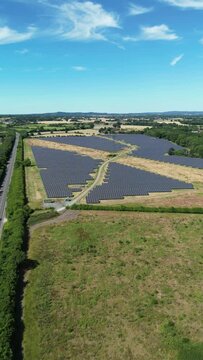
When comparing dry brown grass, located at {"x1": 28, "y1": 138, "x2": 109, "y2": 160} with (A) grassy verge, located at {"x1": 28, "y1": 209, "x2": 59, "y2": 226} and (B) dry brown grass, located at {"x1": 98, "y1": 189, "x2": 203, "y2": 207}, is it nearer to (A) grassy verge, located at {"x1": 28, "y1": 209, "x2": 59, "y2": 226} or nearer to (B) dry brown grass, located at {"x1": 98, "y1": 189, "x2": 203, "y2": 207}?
(B) dry brown grass, located at {"x1": 98, "y1": 189, "x2": 203, "y2": 207}

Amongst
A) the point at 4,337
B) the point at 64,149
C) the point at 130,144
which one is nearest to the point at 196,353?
the point at 4,337

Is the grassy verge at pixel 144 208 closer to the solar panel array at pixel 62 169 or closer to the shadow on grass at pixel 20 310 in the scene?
the solar panel array at pixel 62 169

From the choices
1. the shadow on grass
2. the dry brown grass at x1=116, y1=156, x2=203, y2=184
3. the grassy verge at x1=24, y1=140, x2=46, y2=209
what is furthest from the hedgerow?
the dry brown grass at x1=116, y1=156, x2=203, y2=184

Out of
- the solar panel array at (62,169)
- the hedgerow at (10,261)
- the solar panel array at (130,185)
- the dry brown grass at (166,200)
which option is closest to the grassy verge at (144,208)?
the dry brown grass at (166,200)

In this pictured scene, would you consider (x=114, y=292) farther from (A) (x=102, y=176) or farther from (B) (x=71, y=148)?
(B) (x=71, y=148)

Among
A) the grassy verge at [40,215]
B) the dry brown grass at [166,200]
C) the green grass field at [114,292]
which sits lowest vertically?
the green grass field at [114,292]

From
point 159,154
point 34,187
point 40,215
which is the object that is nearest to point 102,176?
point 34,187
